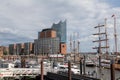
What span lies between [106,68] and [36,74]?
215 feet

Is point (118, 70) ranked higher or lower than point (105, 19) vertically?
lower

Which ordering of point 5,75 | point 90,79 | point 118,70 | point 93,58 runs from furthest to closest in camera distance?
point 93,58
point 118,70
point 5,75
point 90,79

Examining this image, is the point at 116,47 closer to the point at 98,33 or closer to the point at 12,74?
the point at 98,33

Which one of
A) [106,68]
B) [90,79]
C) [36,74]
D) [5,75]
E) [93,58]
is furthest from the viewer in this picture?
[93,58]

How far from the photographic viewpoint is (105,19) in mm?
154625

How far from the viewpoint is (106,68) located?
4924 inches

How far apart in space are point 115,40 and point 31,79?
99.8 meters

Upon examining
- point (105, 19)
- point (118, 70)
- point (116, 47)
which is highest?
point (105, 19)

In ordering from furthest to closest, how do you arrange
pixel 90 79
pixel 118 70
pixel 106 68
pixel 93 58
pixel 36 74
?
pixel 93 58 → pixel 106 68 → pixel 118 70 → pixel 36 74 → pixel 90 79

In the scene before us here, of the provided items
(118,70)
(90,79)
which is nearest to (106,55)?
(118,70)

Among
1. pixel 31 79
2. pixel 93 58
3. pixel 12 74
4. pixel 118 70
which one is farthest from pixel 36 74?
pixel 93 58

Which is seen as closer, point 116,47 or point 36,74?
point 36,74

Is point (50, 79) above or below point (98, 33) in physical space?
below

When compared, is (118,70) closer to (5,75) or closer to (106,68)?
(106,68)
